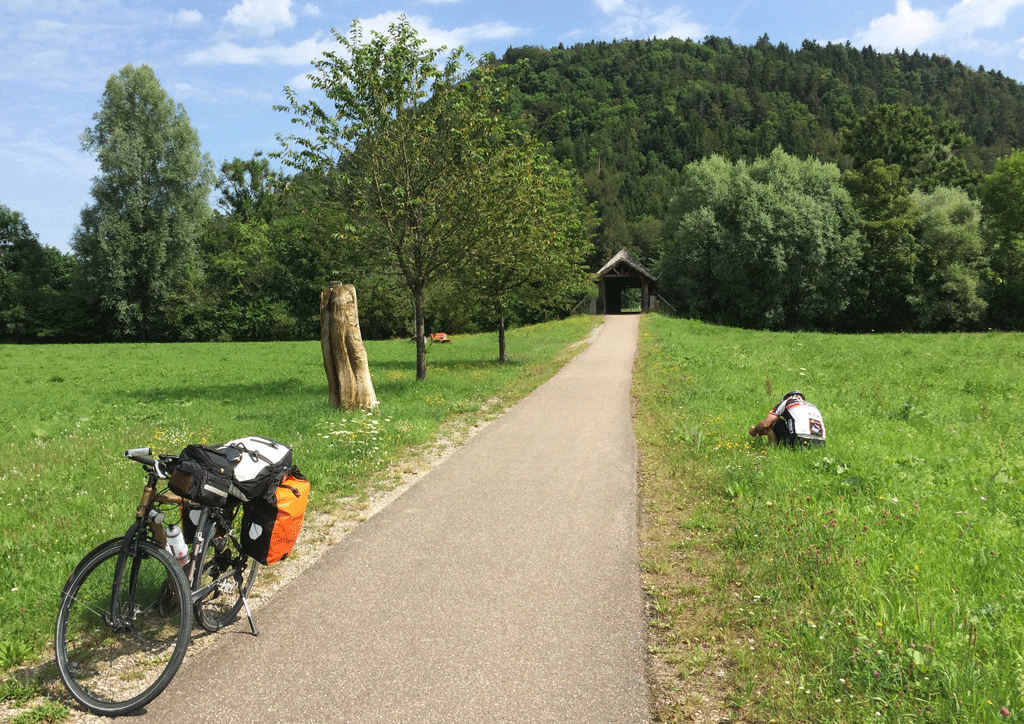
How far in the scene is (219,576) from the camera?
4422mm

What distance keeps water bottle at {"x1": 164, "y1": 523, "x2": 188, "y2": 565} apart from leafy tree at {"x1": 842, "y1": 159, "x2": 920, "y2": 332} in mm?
52324

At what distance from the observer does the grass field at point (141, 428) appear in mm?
5508

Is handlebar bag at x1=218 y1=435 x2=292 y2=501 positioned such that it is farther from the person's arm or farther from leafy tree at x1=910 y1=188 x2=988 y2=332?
leafy tree at x1=910 y1=188 x2=988 y2=332

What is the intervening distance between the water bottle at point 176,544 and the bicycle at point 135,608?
0.11 feet

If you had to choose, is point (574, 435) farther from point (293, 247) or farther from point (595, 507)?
point (293, 247)

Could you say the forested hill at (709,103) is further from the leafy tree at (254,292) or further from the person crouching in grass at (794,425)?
the person crouching in grass at (794,425)

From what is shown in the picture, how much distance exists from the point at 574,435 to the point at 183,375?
57.8 feet

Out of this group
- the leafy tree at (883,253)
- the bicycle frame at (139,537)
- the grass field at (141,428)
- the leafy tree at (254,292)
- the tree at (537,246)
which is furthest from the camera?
the leafy tree at (254,292)

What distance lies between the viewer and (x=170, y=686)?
12.3 ft

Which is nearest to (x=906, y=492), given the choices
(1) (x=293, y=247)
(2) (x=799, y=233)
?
(2) (x=799, y=233)

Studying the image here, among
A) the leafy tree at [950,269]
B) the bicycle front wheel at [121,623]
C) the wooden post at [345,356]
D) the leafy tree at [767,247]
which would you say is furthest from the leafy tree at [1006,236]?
the bicycle front wheel at [121,623]

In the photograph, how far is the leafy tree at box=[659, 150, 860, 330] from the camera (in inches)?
1817

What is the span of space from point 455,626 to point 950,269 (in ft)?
175

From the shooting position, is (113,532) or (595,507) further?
(595,507)
